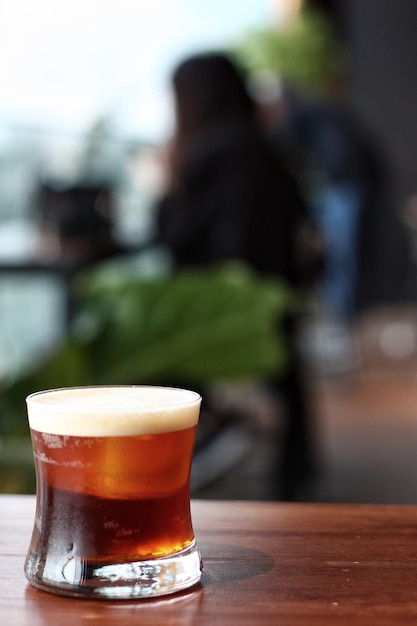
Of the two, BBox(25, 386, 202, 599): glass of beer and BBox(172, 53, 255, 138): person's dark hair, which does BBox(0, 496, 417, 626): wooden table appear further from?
BBox(172, 53, 255, 138): person's dark hair

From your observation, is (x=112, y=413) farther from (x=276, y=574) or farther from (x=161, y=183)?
(x=161, y=183)

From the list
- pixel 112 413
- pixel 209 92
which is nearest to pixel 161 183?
pixel 209 92

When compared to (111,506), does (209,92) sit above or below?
above

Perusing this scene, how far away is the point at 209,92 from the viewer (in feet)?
9.08

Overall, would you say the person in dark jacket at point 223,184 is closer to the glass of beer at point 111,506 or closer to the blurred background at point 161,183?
the blurred background at point 161,183

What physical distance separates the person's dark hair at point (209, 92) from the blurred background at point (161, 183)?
29 cm

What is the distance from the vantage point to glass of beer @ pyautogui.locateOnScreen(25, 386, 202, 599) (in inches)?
16.6

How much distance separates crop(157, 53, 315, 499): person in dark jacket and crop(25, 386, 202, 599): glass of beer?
230 centimetres

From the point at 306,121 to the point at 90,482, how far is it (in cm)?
496

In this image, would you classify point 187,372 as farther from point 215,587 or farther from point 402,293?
point 402,293

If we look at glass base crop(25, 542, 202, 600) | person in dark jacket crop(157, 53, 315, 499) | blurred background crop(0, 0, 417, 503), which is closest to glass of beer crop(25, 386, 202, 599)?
glass base crop(25, 542, 202, 600)

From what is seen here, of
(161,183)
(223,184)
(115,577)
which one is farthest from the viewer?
(161,183)

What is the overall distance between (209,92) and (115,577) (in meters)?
2.46

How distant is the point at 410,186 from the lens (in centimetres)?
704
